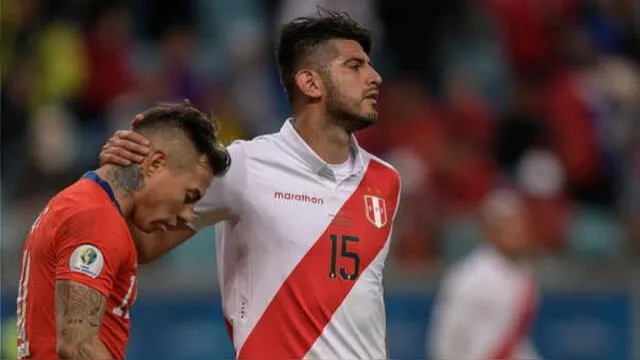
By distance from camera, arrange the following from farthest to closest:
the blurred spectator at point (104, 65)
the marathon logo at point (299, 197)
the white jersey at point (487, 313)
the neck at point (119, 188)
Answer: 1. the blurred spectator at point (104, 65)
2. the white jersey at point (487, 313)
3. the marathon logo at point (299, 197)
4. the neck at point (119, 188)

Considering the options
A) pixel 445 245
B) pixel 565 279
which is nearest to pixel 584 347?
pixel 565 279

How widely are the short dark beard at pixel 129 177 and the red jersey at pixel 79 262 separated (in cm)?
5

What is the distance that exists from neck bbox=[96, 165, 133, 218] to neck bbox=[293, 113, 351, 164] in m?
1.11

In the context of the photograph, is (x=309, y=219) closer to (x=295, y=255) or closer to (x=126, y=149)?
(x=295, y=255)

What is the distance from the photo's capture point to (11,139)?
1330 centimetres

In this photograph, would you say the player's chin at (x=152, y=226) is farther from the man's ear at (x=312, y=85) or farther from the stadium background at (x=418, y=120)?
the stadium background at (x=418, y=120)

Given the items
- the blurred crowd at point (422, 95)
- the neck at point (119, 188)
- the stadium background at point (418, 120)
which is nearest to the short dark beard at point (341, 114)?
the neck at point (119, 188)

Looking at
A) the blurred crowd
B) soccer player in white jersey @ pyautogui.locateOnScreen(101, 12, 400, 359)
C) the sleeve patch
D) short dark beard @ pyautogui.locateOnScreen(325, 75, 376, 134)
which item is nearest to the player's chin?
the sleeve patch

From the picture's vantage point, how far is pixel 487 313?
11.3m

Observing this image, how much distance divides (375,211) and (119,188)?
50.7 inches

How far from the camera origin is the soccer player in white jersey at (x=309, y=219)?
20.7 ft

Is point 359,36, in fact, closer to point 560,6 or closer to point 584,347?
point 584,347

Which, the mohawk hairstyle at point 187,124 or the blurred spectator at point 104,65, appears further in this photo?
the blurred spectator at point 104,65

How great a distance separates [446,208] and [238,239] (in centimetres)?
630
